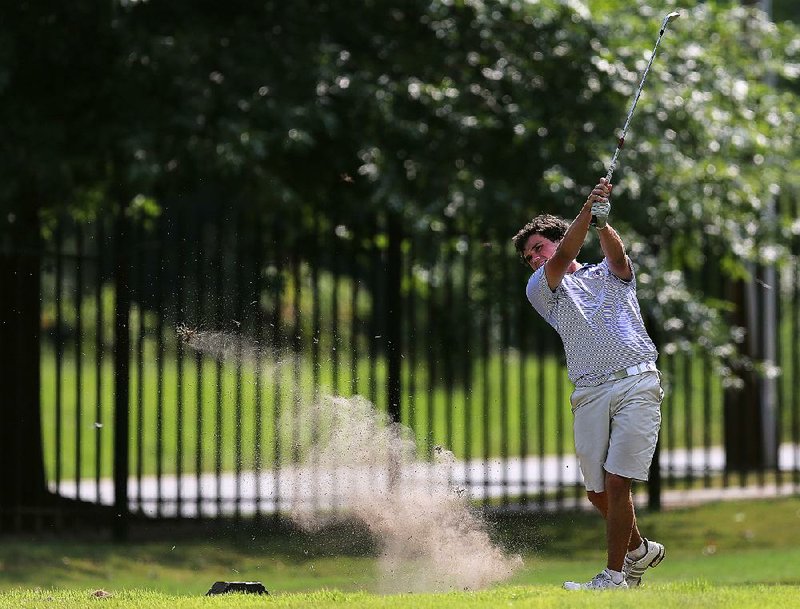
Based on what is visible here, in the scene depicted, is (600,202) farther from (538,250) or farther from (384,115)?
(384,115)

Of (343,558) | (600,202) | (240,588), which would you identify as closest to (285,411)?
(343,558)

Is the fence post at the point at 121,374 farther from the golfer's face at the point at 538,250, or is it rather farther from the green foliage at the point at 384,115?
the golfer's face at the point at 538,250

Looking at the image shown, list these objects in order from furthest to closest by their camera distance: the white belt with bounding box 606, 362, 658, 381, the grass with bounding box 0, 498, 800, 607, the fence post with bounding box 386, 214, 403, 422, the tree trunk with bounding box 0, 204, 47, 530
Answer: the fence post with bounding box 386, 214, 403, 422 < the tree trunk with bounding box 0, 204, 47, 530 < the grass with bounding box 0, 498, 800, 607 < the white belt with bounding box 606, 362, 658, 381

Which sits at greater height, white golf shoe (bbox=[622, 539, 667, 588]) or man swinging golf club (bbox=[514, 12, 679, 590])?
man swinging golf club (bbox=[514, 12, 679, 590])

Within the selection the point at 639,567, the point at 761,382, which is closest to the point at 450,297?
the point at 761,382

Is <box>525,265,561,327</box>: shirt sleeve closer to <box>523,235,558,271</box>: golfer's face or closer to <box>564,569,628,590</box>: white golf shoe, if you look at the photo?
<box>523,235,558,271</box>: golfer's face

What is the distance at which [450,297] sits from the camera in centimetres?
1182

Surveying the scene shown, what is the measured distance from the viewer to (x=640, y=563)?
6711 mm

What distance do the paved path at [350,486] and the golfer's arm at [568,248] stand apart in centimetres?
187

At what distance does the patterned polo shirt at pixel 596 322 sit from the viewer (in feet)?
21.4

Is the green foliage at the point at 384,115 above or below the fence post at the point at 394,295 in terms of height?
above

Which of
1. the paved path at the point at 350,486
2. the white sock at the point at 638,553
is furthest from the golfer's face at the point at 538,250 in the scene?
the paved path at the point at 350,486

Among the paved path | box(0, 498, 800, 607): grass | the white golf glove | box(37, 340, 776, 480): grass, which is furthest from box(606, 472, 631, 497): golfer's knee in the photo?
box(37, 340, 776, 480): grass

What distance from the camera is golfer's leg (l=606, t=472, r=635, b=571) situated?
6.46m
